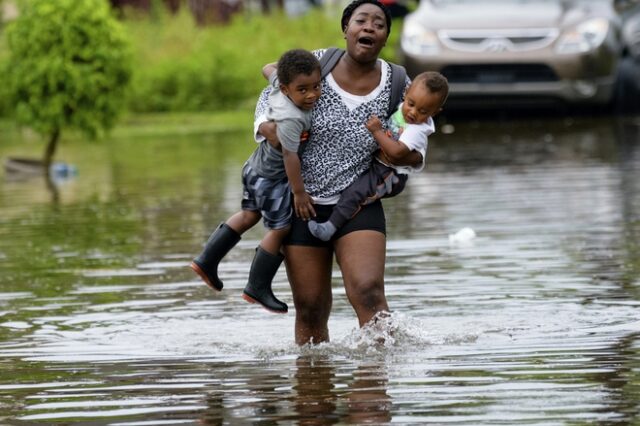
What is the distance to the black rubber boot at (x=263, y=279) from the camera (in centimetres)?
780

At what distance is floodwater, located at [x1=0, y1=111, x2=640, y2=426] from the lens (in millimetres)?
6488

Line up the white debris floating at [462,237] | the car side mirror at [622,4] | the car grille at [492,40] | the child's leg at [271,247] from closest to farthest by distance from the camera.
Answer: the child's leg at [271,247], the white debris floating at [462,237], the car grille at [492,40], the car side mirror at [622,4]

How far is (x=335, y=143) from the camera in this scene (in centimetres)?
765

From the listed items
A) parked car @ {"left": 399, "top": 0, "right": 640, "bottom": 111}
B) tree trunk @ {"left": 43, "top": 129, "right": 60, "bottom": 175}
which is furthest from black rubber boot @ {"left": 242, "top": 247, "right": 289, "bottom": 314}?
parked car @ {"left": 399, "top": 0, "right": 640, "bottom": 111}

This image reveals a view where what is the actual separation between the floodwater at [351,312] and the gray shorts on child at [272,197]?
1.96ft

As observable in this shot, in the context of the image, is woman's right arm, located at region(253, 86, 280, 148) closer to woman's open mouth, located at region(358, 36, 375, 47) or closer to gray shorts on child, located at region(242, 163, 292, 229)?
gray shorts on child, located at region(242, 163, 292, 229)

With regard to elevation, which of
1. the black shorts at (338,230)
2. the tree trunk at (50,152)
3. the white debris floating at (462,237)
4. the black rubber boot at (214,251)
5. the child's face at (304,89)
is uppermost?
→ the child's face at (304,89)

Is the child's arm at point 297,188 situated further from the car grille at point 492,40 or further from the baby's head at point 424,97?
the car grille at point 492,40

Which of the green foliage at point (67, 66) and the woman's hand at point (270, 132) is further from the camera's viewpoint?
the green foliage at point (67, 66)

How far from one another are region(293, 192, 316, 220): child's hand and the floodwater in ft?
1.83

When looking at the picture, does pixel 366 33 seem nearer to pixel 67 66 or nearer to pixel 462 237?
pixel 462 237

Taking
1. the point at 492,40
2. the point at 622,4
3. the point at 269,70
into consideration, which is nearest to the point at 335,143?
the point at 269,70

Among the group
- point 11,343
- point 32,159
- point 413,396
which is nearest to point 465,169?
point 32,159

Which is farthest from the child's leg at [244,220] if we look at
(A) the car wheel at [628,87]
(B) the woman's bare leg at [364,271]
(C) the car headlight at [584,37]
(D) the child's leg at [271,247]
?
(A) the car wheel at [628,87]
